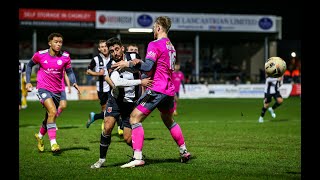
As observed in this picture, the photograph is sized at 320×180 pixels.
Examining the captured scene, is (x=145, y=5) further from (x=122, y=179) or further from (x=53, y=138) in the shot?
(x=122, y=179)

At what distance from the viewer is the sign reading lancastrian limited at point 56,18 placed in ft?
131

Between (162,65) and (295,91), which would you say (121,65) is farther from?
(295,91)

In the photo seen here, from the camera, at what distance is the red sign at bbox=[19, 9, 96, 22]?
3991cm

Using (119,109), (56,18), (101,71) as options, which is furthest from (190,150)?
(56,18)

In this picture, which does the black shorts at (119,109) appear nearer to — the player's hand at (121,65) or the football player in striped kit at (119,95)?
the football player in striped kit at (119,95)

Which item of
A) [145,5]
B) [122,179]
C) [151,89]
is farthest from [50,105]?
[145,5]

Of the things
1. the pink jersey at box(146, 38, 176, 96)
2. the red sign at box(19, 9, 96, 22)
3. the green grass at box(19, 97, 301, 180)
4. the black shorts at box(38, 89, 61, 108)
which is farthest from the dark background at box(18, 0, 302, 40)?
the pink jersey at box(146, 38, 176, 96)

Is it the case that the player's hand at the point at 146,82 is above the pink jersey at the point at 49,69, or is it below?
below

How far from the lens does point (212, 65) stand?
1996 inches

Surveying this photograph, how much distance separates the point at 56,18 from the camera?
1592 inches

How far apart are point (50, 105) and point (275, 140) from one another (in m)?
5.20

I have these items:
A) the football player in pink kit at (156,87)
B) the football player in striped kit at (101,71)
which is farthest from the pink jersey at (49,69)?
the football player in pink kit at (156,87)

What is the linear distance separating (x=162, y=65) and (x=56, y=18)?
3172cm

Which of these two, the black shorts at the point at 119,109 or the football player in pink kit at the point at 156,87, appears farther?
the black shorts at the point at 119,109
